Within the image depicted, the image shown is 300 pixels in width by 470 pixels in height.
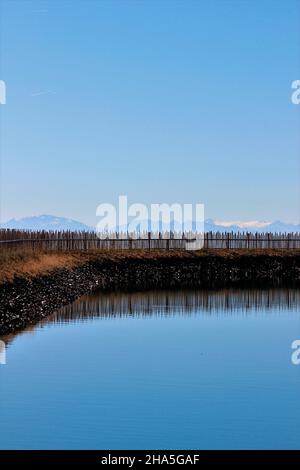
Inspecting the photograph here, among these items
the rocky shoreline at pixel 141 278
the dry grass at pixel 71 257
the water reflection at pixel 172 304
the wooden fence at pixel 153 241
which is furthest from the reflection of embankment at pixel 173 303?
the wooden fence at pixel 153 241

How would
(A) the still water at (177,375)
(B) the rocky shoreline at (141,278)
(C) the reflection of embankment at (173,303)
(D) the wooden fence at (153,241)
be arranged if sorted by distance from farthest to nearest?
(D) the wooden fence at (153,241) → (B) the rocky shoreline at (141,278) → (C) the reflection of embankment at (173,303) → (A) the still water at (177,375)

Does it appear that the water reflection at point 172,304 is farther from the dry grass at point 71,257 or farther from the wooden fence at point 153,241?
the wooden fence at point 153,241

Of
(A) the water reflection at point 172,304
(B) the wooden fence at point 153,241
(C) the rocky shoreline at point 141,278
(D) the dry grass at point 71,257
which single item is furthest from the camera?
(B) the wooden fence at point 153,241

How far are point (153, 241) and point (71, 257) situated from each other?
547 inches

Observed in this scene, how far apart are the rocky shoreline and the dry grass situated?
15.0 inches

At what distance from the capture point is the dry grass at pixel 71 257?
134 ft

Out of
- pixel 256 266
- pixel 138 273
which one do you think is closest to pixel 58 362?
pixel 138 273

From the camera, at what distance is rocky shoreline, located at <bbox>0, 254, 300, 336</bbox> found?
119 ft

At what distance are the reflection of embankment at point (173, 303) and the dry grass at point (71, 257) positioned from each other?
10.6 ft

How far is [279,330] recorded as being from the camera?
31.1m

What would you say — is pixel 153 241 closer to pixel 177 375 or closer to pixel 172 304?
pixel 172 304

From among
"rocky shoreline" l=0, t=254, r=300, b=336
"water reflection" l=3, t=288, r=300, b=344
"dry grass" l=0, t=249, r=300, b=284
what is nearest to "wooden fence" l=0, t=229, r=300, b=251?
"dry grass" l=0, t=249, r=300, b=284

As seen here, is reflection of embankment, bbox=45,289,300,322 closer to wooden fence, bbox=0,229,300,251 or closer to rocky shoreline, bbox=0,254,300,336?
rocky shoreline, bbox=0,254,300,336
